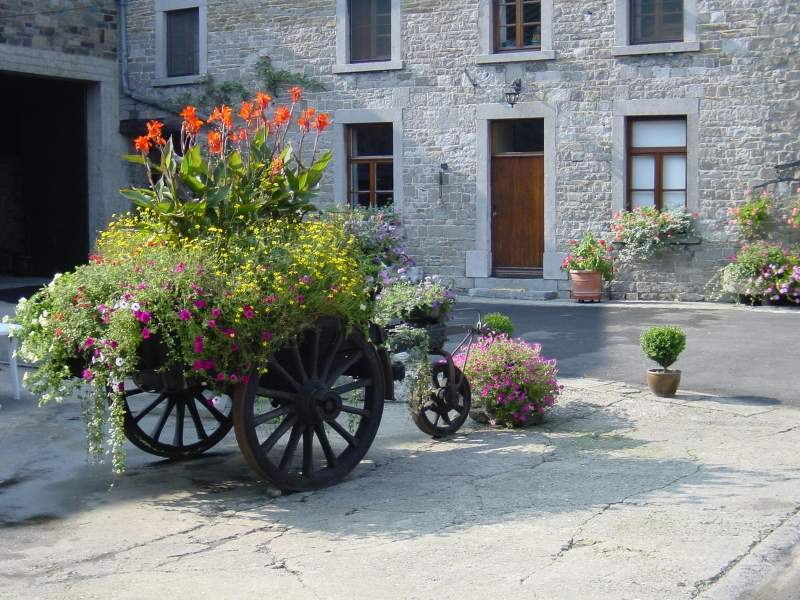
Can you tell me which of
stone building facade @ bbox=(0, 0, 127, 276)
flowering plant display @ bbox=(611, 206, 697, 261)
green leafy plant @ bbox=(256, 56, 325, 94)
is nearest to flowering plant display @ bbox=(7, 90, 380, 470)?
flowering plant display @ bbox=(611, 206, 697, 261)

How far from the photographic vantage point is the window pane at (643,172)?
1579cm

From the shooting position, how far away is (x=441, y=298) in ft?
22.1

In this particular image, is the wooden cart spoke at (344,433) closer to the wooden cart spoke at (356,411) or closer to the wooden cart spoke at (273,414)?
the wooden cart spoke at (356,411)

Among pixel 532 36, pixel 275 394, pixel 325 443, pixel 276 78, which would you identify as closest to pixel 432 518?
pixel 325 443

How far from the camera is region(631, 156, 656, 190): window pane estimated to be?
15789 mm

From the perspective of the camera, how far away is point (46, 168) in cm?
2042

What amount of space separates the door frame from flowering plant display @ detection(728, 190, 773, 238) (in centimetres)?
280

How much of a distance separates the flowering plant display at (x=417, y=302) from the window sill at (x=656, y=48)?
987cm

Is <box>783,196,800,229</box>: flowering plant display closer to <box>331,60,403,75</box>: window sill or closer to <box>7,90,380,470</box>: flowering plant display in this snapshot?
<box>331,60,403,75</box>: window sill

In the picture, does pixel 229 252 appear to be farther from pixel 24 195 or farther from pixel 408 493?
pixel 24 195

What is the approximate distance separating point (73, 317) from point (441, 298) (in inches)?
99.3

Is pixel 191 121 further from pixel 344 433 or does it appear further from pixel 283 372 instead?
pixel 344 433

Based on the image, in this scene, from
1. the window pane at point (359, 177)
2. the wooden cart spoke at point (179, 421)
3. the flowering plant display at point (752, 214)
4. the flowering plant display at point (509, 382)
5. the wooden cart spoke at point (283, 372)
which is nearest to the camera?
the wooden cart spoke at point (283, 372)

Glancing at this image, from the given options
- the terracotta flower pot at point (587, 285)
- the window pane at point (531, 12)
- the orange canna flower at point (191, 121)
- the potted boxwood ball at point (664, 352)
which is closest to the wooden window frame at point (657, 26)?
the window pane at point (531, 12)
